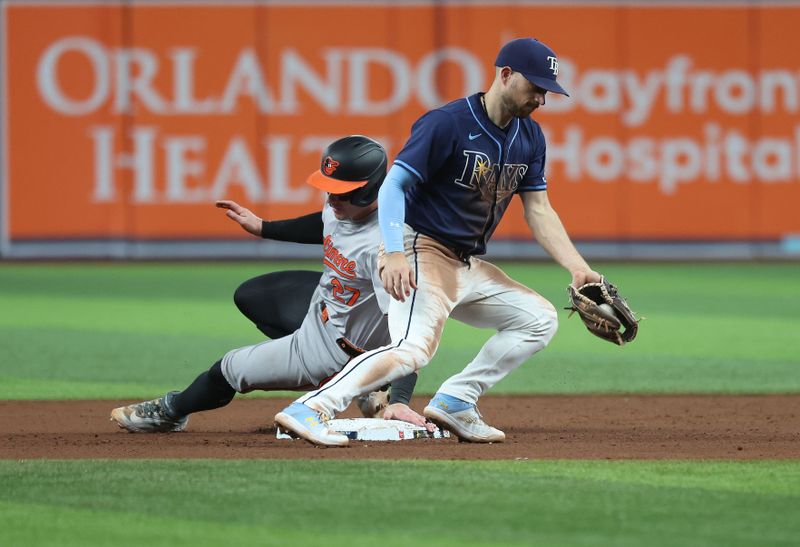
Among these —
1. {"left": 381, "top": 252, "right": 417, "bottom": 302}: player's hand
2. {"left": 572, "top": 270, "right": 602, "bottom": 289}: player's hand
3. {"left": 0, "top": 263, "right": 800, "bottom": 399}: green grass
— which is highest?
{"left": 381, "top": 252, "right": 417, "bottom": 302}: player's hand

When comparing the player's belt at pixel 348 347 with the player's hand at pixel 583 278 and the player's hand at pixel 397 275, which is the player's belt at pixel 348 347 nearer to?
the player's hand at pixel 397 275

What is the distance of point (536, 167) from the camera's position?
6656mm

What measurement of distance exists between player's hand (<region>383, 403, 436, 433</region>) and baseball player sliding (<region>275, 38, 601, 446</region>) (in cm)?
36

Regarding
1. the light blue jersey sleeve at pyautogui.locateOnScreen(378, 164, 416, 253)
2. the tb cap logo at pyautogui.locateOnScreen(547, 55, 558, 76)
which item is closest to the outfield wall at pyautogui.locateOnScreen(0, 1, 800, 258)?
the tb cap logo at pyautogui.locateOnScreen(547, 55, 558, 76)

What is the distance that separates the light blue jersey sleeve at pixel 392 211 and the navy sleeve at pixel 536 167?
764mm

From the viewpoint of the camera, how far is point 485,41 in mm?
21750

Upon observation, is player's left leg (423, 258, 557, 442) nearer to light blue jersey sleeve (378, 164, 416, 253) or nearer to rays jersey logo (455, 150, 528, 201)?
rays jersey logo (455, 150, 528, 201)

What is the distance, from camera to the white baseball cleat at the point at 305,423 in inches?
241

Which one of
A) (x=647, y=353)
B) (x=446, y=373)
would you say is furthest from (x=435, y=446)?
(x=647, y=353)

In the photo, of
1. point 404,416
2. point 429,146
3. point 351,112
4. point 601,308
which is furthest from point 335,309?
point 351,112

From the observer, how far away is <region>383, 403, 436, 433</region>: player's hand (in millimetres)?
6992

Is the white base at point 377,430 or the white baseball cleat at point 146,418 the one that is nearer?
the white base at point 377,430

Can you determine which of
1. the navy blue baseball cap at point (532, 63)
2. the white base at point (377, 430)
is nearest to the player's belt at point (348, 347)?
the white base at point (377, 430)

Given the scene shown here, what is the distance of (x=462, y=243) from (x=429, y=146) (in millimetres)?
483
